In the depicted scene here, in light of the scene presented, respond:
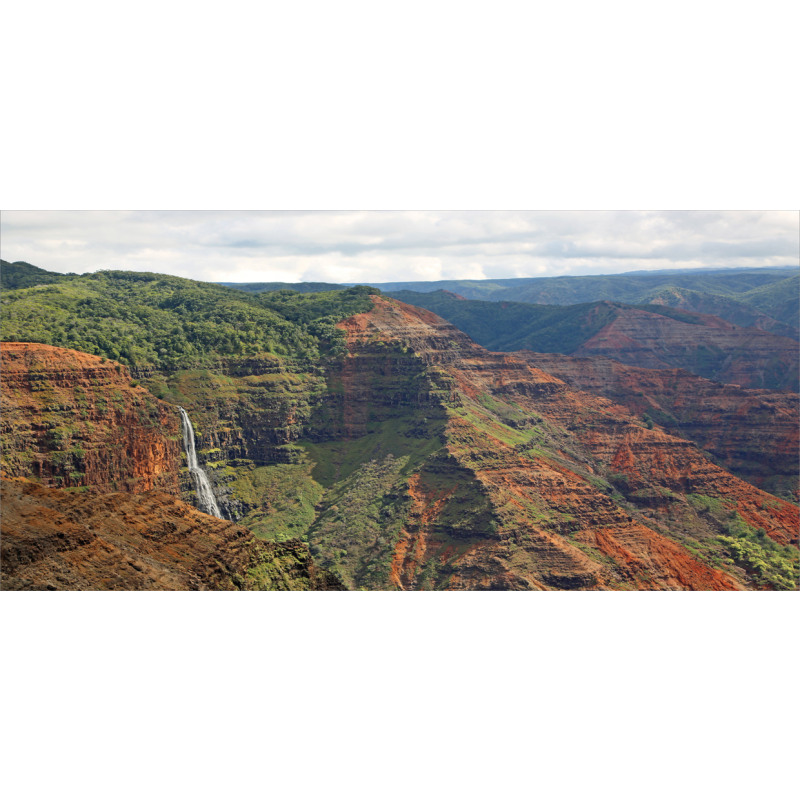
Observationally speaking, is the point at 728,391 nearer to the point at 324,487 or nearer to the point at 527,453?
the point at 527,453

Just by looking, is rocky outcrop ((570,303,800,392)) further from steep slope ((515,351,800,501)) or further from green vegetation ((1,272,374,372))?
green vegetation ((1,272,374,372))

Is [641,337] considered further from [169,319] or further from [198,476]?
[198,476]

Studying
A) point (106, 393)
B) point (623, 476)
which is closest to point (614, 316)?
point (623, 476)

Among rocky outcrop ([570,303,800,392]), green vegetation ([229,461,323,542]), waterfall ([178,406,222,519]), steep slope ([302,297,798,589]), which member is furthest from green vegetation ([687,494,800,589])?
rocky outcrop ([570,303,800,392])

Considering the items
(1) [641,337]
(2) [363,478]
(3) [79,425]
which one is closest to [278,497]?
(2) [363,478]

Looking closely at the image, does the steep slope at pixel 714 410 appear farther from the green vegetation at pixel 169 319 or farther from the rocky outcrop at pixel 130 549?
the rocky outcrop at pixel 130 549

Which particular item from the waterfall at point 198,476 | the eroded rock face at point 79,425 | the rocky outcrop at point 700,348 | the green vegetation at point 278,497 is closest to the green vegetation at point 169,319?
the eroded rock face at point 79,425

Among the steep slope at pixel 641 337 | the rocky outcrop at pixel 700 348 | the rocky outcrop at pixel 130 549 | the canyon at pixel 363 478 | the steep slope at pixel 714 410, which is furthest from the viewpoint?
the steep slope at pixel 641 337
